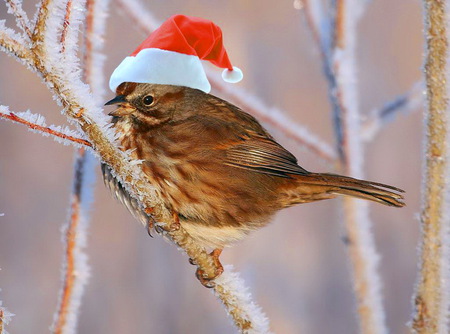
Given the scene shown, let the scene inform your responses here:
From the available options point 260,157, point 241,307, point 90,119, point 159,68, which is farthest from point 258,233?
point 90,119

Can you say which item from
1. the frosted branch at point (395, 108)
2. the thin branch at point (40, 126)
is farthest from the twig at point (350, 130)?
the thin branch at point (40, 126)

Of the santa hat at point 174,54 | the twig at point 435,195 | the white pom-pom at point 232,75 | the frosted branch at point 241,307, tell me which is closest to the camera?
the twig at point 435,195

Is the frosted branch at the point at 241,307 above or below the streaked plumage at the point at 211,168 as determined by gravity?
below

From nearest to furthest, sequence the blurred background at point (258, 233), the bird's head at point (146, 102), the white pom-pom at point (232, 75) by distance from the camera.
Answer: the white pom-pom at point (232, 75) → the bird's head at point (146, 102) → the blurred background at point (258, 233)

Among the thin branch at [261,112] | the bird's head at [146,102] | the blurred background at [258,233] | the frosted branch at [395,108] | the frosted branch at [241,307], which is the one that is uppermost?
the blurred background at [258,233]

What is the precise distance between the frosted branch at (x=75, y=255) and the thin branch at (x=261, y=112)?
0.65 metres

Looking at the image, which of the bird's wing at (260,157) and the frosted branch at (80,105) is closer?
the frosted branch at (80,105)

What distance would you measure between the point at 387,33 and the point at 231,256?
13.1ft

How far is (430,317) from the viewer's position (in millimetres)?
2016

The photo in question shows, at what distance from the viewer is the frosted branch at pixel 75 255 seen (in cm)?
211

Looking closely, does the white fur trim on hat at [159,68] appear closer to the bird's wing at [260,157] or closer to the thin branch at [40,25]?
the bird's wing at [260,157]

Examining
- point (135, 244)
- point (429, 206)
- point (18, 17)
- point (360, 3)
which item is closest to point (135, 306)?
point (135, 244)

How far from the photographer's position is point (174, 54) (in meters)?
2.32

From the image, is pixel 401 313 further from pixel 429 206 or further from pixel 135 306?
pixel 429 206
